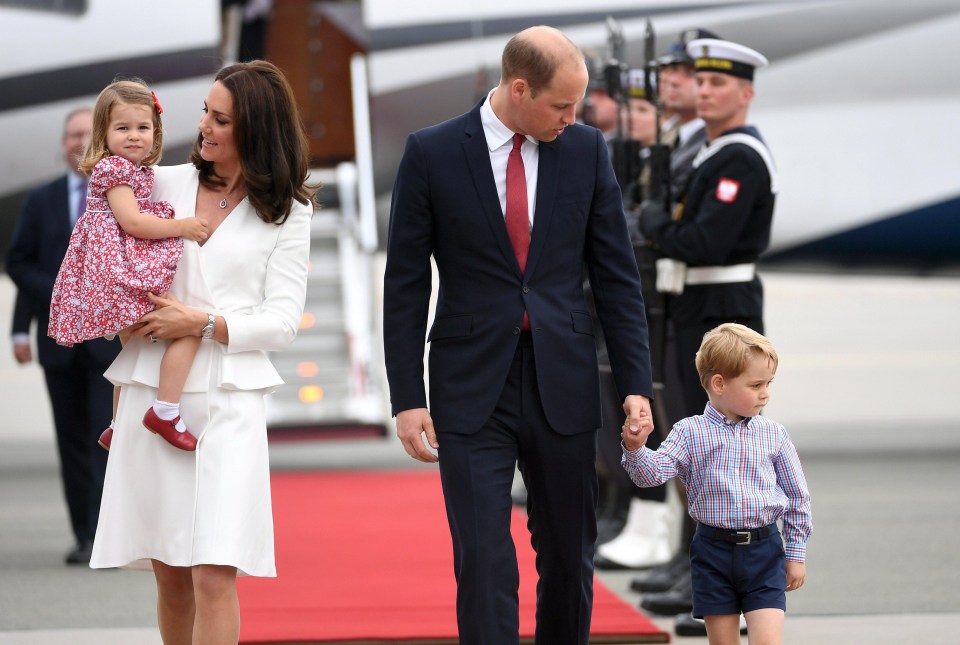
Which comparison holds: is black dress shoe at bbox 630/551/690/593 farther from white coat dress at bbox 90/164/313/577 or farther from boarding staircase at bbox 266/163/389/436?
boarding staircase at bbox 266/163/389/436

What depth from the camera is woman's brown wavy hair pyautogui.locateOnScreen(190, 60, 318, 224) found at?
3260mm

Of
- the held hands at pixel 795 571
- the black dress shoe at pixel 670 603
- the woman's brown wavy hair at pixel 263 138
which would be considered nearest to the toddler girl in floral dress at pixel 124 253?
the woman's brown wavy hair at pixel 263 138

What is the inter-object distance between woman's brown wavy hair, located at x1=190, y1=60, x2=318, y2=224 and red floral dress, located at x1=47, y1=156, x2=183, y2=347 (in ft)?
0.64

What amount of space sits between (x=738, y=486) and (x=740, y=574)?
0.20 m

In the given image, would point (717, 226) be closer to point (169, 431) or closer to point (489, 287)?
point (489, 287)

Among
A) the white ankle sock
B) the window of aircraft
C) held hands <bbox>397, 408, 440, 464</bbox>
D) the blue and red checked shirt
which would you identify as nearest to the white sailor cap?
the blue and red checked shirt

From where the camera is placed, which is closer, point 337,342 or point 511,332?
point 511,332

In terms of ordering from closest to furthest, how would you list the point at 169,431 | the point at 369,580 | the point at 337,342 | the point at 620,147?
the point at 169,431 → the point at 369,580 → the point at 620,147 → the point at 337,342

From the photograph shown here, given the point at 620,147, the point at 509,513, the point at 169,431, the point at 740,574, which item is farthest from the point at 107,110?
the point at 620,147

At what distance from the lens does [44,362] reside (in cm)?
592

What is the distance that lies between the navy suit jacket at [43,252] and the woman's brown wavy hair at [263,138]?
110 inches

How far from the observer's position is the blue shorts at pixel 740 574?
3273mm

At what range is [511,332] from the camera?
3260mm

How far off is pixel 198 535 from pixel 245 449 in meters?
0.21
